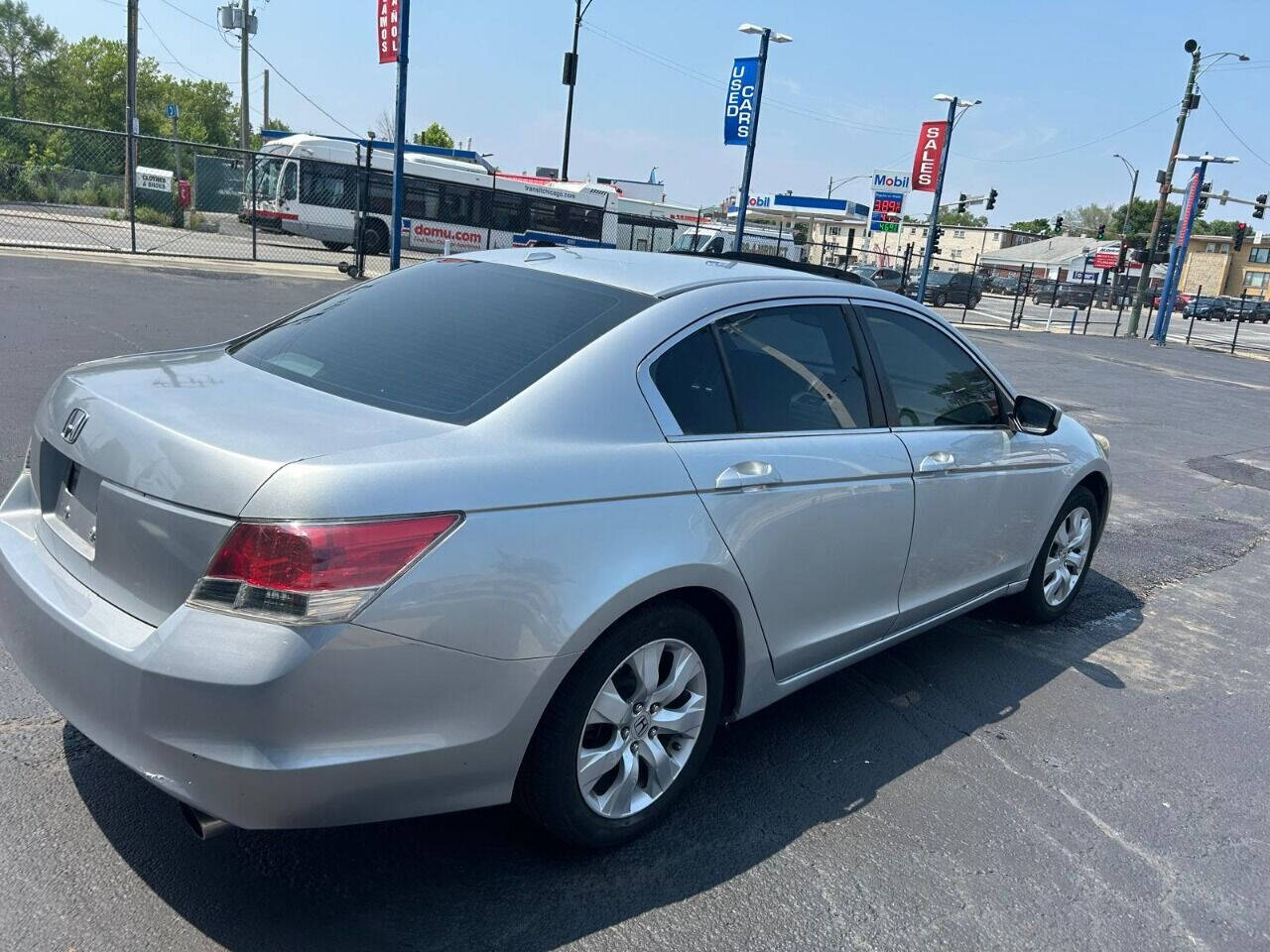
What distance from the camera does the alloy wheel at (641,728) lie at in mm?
2768

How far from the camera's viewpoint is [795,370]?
3.48 metres

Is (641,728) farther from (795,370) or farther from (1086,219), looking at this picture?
(1086,219)

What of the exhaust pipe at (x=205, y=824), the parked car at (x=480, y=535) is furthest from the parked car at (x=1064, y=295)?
the exhaust pipe at (x=205, y=824)

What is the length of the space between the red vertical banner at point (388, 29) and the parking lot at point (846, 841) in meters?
13.2

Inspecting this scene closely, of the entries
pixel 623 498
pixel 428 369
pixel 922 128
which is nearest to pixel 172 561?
pixel 428 369

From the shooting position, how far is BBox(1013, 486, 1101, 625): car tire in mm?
4898

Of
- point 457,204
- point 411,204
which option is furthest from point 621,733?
point 457,204

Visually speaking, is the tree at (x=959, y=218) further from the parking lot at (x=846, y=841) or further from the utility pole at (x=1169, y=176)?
the parking lot at (x=846, y=841)

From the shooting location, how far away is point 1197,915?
9.69ft

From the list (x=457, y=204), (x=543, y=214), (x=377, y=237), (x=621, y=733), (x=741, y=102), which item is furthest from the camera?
(x=543, y=214)

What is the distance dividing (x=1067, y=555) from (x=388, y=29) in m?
15.1

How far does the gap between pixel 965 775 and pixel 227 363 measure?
2.82m

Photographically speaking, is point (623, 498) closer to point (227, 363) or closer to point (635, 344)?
point (635, 344)

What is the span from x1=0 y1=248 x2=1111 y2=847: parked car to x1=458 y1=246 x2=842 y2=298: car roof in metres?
0.03
